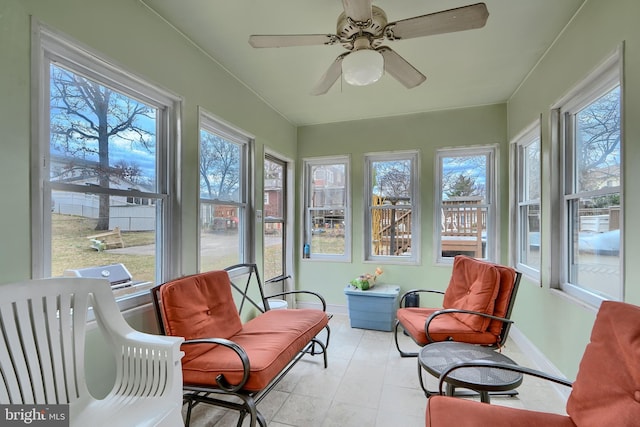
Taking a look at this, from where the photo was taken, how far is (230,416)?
194 centimetres

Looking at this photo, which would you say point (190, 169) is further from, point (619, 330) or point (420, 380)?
point (619, 330)

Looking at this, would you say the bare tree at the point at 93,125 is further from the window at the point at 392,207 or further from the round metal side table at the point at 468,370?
the window at the point at 392,207

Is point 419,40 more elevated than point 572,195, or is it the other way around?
point 419,40

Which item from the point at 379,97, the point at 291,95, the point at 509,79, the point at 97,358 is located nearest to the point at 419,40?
the point at 379,97

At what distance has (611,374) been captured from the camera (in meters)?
1.10

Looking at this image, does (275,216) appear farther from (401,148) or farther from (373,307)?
(401,148)

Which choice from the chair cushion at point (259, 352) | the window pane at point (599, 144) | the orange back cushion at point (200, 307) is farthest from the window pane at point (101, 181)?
the window pane at point (599, 144)

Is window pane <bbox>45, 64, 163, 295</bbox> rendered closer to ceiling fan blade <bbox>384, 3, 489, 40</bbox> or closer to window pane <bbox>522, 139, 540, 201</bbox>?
ceiling fan blade <bbox>384, 3, 489, 40</bbox>

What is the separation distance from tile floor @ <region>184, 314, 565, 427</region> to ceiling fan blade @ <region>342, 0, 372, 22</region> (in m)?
2.36

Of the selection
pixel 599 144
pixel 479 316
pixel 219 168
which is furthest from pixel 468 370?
pixel 219 168

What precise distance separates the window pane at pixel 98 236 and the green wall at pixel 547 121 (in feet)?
9.50

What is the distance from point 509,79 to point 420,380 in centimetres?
287

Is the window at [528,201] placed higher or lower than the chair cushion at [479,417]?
higher

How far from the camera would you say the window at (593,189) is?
5.83 ft
